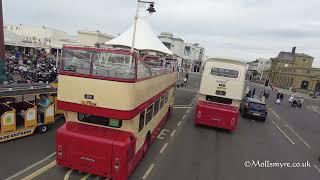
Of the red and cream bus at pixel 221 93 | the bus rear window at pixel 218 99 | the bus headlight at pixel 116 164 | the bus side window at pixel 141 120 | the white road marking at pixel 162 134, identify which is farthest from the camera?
the bus rear window at pixel 218 99

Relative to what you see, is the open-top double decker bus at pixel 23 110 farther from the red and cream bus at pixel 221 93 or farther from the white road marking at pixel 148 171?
the red and cream bus at pixel 221 93

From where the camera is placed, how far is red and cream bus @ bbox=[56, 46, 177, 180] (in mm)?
8820

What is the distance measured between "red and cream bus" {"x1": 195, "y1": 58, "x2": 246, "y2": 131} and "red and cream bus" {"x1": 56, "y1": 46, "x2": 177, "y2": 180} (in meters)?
8.67

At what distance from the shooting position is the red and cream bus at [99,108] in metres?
8.82

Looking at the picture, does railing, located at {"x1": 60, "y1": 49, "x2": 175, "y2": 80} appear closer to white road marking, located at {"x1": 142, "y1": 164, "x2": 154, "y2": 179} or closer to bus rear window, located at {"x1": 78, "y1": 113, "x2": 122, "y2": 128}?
bus rear window, located at {"x1": 78, "y1": 113, "x2": 122, "y2": 128}

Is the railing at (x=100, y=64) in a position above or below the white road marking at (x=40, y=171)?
above

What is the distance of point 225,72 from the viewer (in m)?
17.8

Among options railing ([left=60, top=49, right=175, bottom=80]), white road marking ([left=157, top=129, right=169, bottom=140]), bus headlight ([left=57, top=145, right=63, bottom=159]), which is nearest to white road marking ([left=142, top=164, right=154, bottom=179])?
bus headlight ([left=57, top=145, right=63, bottom=159])

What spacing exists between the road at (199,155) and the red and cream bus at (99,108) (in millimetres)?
947

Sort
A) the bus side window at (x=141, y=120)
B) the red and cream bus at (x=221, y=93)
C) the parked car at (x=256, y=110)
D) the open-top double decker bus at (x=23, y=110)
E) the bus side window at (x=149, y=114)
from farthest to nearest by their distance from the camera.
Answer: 1. the parked car at (x=256, y=110)
2. the red and cream bus at (x=221, y=93)
3. the open-top double decker bus at (x=23, y=110)
4. the bus side window at (x=149, y=114)
5. the bus side window at (x=141, y=120)

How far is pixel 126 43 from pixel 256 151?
43.9ft

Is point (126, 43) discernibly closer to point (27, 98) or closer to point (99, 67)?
point (27, 98)

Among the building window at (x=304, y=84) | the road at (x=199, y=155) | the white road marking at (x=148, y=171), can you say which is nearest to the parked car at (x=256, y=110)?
the road at (x=199, y=155)

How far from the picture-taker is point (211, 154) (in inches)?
537
